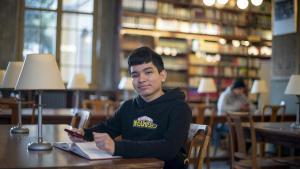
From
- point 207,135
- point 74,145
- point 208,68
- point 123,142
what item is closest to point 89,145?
point 74,145

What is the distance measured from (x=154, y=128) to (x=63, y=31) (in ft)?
22.6

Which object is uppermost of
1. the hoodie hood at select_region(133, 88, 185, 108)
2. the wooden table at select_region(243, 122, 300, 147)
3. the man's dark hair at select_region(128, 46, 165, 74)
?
the man's dark hair at select_region(128, 46, 165, 74)

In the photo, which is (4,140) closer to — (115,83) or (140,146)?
(140,146)

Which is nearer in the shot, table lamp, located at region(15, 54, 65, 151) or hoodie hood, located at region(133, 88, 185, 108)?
table lamp, located at region(15, 54, 65, 151)

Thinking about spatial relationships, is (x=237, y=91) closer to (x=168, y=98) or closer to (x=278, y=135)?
(x=278, y=135)

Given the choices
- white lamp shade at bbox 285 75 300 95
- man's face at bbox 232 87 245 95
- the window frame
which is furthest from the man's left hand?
the window frame

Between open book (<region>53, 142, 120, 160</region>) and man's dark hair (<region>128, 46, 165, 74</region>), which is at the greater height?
man's dark hair (<region>128, 46, 165, 74</region>)

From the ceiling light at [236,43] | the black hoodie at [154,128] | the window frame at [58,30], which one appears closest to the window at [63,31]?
the window frame at [58,30]

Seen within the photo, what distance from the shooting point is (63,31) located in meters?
Result: 8.40

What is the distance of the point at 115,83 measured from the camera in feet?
27.5

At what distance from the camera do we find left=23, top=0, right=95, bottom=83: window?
8.12 metres

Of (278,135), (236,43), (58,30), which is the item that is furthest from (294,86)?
(236,43)

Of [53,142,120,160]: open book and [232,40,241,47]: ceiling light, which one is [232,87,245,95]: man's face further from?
[53,142,120,160]: open book

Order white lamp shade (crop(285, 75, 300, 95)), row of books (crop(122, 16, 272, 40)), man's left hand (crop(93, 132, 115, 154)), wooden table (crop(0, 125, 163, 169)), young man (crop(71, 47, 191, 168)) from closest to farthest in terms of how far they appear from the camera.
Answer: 1. wooden table (crop(0, 125, 163, 169))
2. man's left hand (crop(93, 132, 115, 154))
3. young man (crop(71, 47, 191, 168))
4. white lamp shade (crop(285, 75, 300, 95))
5. row of books (crop(122, 16, 272, 40))
